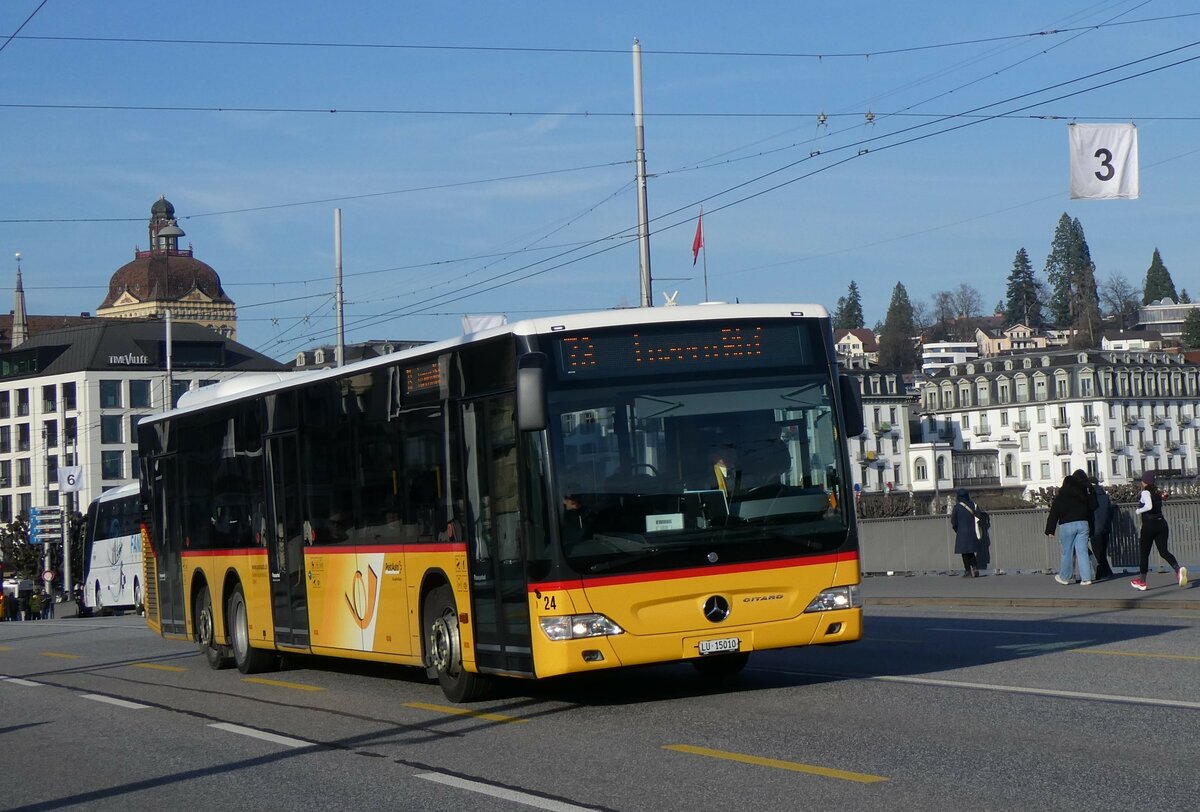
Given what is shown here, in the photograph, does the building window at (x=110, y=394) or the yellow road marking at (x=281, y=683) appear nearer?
the yellow road marking at (x=281, y=683)

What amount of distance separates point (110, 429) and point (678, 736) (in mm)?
121115

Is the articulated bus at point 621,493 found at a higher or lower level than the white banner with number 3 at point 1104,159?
lower

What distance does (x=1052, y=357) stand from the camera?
147 meters

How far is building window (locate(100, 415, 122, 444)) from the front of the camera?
126000 millimetres

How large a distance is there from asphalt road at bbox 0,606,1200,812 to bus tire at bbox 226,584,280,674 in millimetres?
619

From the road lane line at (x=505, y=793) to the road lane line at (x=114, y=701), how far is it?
6.19m

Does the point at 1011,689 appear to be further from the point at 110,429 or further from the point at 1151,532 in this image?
the point at 110,429

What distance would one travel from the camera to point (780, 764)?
956 centimetres

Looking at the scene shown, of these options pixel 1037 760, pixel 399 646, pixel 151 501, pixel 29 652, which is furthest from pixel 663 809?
pixel 29 652

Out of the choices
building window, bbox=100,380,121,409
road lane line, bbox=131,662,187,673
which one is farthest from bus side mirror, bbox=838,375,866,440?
building window, bbox=100,380,121,409

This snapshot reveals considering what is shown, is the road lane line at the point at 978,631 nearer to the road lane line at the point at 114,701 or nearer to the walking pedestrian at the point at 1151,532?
the walking pedestrian at the point at 1151,532

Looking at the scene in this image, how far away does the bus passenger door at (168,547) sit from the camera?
827 inches

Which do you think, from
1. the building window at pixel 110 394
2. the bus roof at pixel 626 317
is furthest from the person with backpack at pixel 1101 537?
the building window at pixel 110 394

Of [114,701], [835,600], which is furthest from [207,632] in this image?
[835,600]
